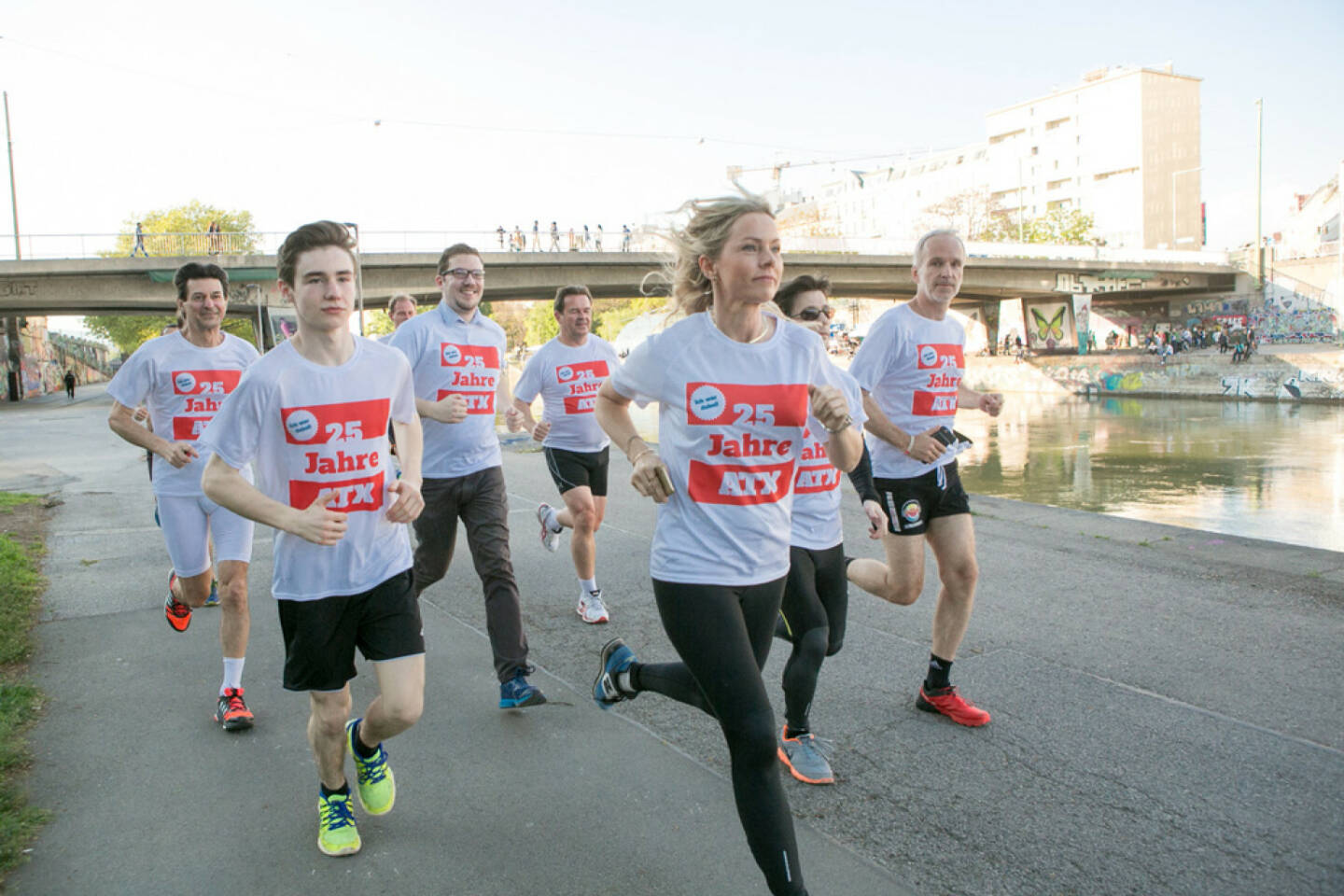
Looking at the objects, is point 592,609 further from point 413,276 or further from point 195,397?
point 413,276

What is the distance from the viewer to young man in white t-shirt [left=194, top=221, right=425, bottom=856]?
10.4 ft

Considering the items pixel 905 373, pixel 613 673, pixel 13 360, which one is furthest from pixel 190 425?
pixel 13 360

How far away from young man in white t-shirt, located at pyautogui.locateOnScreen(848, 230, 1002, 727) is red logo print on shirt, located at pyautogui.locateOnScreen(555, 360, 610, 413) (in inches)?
107

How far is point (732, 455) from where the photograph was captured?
2949 millimetres

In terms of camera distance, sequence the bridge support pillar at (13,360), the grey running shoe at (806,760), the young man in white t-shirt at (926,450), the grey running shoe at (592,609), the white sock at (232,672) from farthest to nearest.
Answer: the bridge support pillar at (13,360) → the grey running shoe at (592,609) → the white sock at (232,672) → the young man in white t-shirt at (926,450) → the grey running shoe at (806,760)

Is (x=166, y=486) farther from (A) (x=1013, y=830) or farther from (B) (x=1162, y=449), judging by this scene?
(B) (x=1162, y=449)

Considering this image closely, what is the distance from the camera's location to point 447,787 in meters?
3.85

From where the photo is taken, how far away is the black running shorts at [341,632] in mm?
3219

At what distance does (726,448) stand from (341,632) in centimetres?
151

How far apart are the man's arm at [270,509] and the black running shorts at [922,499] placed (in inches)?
102

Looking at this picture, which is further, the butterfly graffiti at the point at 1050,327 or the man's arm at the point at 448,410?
the butterfly graffiti at the point at 1050,327

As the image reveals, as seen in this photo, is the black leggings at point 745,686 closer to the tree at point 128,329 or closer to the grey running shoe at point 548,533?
the grey running shoe at point 548,533

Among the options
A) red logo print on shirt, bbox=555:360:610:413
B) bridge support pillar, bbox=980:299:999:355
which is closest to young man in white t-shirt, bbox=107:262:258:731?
red logo print on shirt, bbox=555:360:610:413

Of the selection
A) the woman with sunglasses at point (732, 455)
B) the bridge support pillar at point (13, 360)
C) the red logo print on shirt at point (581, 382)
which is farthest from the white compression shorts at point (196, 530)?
the bridge support pillar at point (13, 360)
